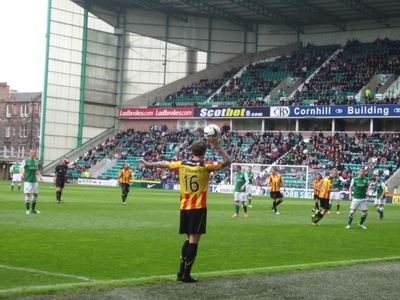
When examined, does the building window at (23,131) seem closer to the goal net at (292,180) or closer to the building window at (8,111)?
the building window at (8,111)

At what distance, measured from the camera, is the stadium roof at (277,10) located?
6556 centimetres

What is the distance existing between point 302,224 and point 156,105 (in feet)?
166

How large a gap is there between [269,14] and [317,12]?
18.3 feet

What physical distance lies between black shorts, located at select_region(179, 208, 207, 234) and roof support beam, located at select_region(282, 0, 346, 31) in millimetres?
55197

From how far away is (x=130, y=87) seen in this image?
252 ft

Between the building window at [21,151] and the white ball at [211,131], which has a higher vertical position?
the building window at [21,151]

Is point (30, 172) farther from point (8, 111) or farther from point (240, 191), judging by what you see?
point (8, 111)

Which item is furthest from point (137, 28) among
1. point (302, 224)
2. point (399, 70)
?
point (302, 224)

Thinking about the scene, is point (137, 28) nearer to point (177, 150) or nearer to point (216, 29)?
point (216, 29)

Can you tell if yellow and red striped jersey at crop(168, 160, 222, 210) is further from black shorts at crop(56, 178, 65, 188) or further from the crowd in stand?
the crowd in stand

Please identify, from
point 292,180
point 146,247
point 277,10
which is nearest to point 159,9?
point 277,10

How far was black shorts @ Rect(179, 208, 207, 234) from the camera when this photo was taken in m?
11.0

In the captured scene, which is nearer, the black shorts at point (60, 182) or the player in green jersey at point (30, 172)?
the player in green jersey at point (30, 172)

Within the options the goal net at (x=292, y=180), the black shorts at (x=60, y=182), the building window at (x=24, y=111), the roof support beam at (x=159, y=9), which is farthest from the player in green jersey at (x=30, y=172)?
the building window at (x=24, y=111)
